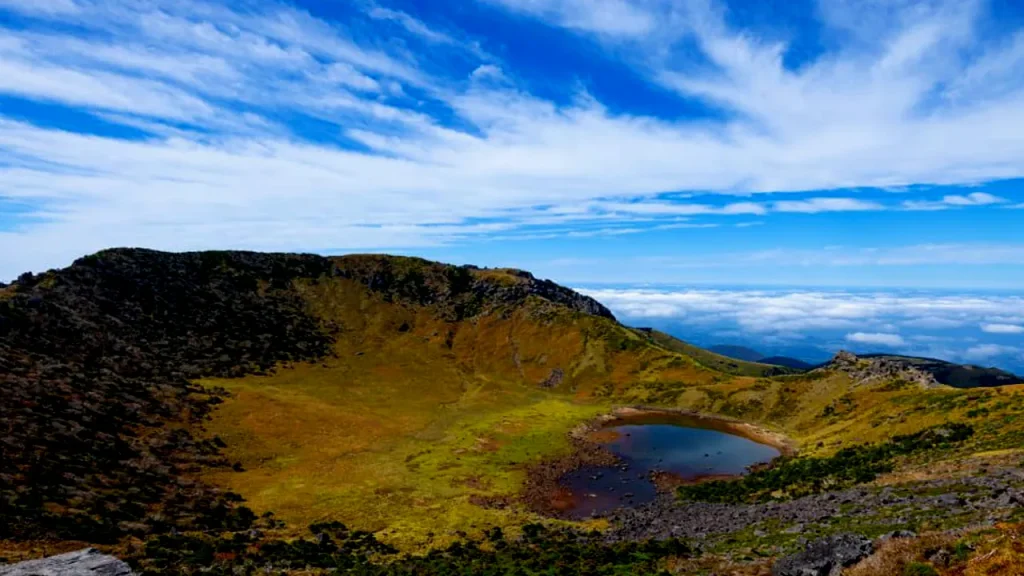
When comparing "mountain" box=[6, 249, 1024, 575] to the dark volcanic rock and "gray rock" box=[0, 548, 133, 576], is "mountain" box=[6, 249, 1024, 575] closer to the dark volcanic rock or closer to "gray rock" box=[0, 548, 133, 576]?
the dark volcanic rock

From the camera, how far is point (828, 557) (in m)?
25.7

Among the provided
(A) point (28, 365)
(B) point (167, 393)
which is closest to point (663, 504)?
(B) point (167, 393)

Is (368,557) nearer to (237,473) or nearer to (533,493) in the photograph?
(533,493)

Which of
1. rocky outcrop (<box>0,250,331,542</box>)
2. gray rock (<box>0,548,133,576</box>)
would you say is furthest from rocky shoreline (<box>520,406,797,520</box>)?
gray rock (<box>0,548,133,576</box>)

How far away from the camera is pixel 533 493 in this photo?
8106cm

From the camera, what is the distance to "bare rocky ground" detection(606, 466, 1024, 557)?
35531 millimetres

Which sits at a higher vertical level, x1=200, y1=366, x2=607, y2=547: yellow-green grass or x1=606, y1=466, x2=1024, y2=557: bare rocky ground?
x1=606, y1=466, x2=1024, y2=557: bare rocky ground

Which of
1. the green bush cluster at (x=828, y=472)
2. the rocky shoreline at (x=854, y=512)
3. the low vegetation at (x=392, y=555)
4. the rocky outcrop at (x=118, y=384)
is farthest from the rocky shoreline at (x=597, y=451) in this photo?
the rocky outcrop at (x=118, y=384)

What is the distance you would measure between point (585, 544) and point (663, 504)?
23017 mm

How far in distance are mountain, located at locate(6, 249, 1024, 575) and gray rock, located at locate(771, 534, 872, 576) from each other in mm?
2923

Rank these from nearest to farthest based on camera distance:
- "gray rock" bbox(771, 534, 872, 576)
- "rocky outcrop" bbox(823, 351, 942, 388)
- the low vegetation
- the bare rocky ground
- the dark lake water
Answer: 1. "gray rock" bbox(771, 534, 872, 576)
2. the bare rocky ground
3. the low vegetation
4. the dark lake water
5. "rocky outcrop" bbox(823, 351, 942, 388)

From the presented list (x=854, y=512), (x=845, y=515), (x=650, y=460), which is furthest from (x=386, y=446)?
(x=854, y=512)

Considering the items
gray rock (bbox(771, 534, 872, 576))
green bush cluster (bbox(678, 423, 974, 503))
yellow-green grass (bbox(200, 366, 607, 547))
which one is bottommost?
yellow-green grass (bbox(200, 366, 607, 547))

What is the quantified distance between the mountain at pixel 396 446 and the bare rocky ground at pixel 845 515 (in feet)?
1.30
